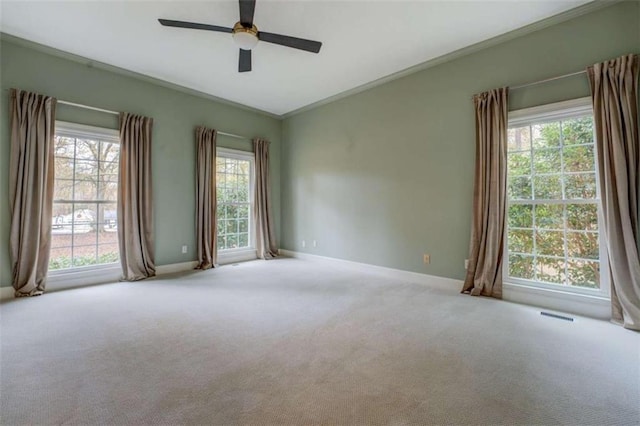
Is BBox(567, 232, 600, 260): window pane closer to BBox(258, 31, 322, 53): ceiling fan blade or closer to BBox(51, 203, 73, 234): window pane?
BBox(258, 31, 322, 53): ceiling fan blade

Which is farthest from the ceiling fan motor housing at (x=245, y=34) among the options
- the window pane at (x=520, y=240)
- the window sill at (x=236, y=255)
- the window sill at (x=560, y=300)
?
the window sill at (x=560, y=300)

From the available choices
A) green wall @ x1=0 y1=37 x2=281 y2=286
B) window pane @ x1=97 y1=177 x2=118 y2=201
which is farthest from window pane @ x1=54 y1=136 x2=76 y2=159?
window pane @ x1=97 y1=177 x2=118 y2=201

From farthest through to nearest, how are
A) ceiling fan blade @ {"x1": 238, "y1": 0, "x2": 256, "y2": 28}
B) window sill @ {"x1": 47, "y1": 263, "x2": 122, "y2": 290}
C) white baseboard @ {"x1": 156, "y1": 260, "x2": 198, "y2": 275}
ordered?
white baseboard @ {"x1": 156, "y1": 260, "x2": 198, "y2": 275} → window sill @ {"x1": 47, "y1": 263, "x2": 122, "y2": 290} → ceiling fan blade @ {"x1": 238, "y1": 0, "x2": 256, "y2": 28}

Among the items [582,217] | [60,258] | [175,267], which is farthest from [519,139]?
[60,258]

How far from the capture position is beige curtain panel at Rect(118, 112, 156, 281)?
400 centimetres

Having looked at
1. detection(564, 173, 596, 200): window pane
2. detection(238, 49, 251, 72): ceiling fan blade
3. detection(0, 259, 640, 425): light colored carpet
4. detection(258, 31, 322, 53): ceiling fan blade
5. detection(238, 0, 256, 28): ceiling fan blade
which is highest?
detection(238, 0, 256, 28): ceiling fan blade

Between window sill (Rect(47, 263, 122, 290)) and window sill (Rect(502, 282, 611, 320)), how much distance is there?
17.4 feet

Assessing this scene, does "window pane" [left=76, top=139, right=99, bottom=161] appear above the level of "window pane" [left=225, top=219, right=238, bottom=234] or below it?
above

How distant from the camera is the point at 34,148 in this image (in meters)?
3.32

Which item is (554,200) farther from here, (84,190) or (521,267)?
(84,190)

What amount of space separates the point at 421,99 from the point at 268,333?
145 inches

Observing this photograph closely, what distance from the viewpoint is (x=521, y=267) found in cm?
321

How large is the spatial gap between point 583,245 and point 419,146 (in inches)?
85.4

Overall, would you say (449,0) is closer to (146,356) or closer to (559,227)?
(559,227)
